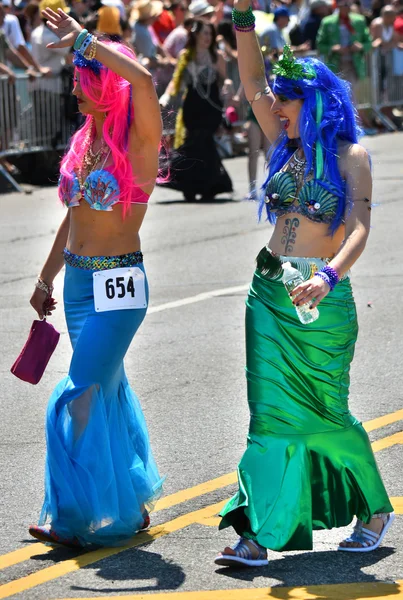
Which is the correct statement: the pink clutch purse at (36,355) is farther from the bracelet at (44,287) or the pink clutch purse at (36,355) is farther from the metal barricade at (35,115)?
the metal barricade at (35,115)

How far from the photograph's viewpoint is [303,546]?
4309mm

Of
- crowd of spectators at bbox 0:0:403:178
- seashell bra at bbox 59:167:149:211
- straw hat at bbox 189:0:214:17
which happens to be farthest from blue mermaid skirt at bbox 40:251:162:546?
straw hat at bbox 189:0:214:17

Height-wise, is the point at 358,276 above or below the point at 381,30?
below

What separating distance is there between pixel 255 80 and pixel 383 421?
2095 mm

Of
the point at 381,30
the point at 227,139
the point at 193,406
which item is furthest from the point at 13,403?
the point at 381,30

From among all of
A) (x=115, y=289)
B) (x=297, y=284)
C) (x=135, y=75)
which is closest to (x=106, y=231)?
(x=115, y=289)

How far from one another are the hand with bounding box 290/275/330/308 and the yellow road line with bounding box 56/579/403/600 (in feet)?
3.11

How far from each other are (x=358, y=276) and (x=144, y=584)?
5918mm

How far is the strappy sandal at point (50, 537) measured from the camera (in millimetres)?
4559

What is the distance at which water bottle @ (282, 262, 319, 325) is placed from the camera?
425 centimetres

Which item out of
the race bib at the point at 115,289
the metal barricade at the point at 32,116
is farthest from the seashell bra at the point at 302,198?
the metal barricade at the point at 32,116

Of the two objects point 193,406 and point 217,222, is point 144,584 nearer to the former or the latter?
point 193,406

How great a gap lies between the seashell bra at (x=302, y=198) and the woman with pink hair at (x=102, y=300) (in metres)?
0.49

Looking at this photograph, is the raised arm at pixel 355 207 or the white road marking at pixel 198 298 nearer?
the raised arm at pixel 355 207
